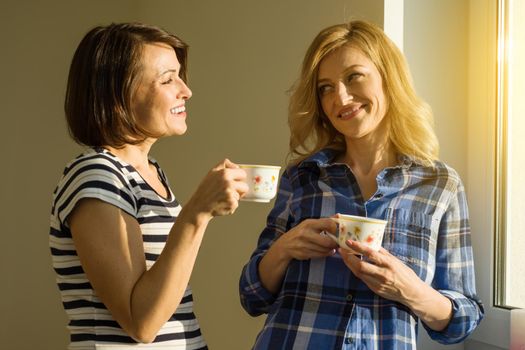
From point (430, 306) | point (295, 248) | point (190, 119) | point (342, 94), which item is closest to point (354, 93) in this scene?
point (342, 94)

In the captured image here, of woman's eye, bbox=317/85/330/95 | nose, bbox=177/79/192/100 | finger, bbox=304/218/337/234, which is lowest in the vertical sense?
finger, bbox=304/218/337/234

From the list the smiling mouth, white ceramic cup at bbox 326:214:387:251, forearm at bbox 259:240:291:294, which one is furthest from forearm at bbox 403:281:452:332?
the smiling mouth

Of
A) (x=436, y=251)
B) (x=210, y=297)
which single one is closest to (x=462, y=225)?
(x=436, y=251)

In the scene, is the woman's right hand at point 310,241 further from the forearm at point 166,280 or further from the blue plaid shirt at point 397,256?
the forearm at point 166,280

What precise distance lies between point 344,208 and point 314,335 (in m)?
0.28

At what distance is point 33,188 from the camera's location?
306 centimetres

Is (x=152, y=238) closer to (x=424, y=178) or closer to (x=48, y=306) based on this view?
(x=424, y=178)

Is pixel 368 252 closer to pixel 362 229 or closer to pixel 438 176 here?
pixel 362 229

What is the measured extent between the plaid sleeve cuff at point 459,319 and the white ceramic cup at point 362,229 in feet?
0.82

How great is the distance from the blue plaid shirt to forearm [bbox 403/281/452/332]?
0.02 meters

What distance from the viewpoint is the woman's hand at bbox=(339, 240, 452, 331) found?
4.36 feet

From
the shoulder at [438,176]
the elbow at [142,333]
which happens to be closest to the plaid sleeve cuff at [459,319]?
the shoulder at [438,176]

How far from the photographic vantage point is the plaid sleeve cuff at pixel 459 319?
1.42 m

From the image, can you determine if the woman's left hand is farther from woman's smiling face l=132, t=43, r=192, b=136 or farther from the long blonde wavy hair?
woman's smiling face l=132, t=43, r=192, b=136
